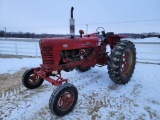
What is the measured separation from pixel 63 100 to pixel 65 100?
0.05 metres

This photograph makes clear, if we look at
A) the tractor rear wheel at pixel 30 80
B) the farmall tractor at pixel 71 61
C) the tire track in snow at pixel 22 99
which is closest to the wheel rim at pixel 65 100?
the farmall tractor at pixel 71 61

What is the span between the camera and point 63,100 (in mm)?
3631

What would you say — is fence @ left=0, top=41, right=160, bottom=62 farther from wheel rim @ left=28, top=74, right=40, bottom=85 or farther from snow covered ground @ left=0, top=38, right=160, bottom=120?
wheel rim @ left=28, top=74, right=40, bottom=85

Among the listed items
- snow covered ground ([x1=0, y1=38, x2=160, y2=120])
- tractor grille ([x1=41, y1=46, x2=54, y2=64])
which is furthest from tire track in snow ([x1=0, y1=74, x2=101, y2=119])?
tractor grille ([x1=41, y1=46, x2=54, y2=64])

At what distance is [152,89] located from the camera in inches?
199

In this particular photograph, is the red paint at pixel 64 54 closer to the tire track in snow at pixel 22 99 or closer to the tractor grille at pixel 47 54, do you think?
the tractor grille at pixel 47 54

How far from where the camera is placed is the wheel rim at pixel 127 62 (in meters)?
5.52

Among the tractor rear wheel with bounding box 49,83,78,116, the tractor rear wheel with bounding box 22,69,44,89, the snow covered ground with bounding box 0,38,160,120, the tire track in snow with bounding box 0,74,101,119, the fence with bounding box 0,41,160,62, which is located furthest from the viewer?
the fence with bounding box 0,41,160,62

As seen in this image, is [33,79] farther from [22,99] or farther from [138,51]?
[138,51]

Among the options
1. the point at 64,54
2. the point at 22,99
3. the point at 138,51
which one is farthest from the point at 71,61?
the point at 138,51

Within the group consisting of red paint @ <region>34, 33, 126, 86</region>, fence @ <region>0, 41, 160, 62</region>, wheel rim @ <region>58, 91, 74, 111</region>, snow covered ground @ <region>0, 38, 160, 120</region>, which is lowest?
snow covered ground @ <region>0, 38, 160, 120</region>

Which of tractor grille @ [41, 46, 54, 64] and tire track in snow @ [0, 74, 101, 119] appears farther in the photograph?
tractor grille @ [41, 46, 54, 64]

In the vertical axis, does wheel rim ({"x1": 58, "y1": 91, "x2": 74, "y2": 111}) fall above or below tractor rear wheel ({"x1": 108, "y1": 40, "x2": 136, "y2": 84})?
below

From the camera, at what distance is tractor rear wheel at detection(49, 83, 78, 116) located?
341 cm
